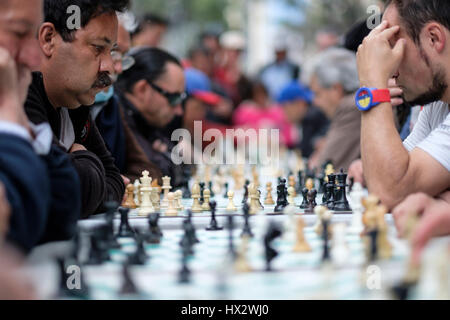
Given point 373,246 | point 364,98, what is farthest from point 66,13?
point 373,246

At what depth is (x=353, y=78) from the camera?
5.68 meters

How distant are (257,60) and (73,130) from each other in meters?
28.9

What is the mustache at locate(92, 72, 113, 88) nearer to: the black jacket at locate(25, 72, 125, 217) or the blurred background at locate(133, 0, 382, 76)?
the black jacket at locate(25, 72, 125, 217)

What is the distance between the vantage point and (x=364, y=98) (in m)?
2.38

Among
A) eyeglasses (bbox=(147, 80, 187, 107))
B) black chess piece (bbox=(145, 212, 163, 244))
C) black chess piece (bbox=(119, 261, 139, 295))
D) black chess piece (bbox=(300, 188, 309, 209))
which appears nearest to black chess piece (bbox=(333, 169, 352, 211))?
black chess piece (bbox=(300, 188, 309, 209))

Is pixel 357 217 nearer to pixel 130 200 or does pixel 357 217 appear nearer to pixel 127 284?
pixel 127 284

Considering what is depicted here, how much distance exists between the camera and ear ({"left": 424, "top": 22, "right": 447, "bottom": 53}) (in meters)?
2.26

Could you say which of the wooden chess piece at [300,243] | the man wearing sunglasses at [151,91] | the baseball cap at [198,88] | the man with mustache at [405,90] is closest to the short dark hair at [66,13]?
the man with mustache at [405,90]

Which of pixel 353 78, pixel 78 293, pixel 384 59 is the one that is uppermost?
pixel 353 78

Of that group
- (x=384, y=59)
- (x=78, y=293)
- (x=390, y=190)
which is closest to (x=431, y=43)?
(x=384, y=59)

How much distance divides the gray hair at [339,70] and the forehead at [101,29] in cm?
357

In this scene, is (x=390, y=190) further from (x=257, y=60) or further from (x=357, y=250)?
(x=257, y=60)

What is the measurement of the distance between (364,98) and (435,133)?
30cm

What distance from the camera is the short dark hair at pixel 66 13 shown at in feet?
7.70
